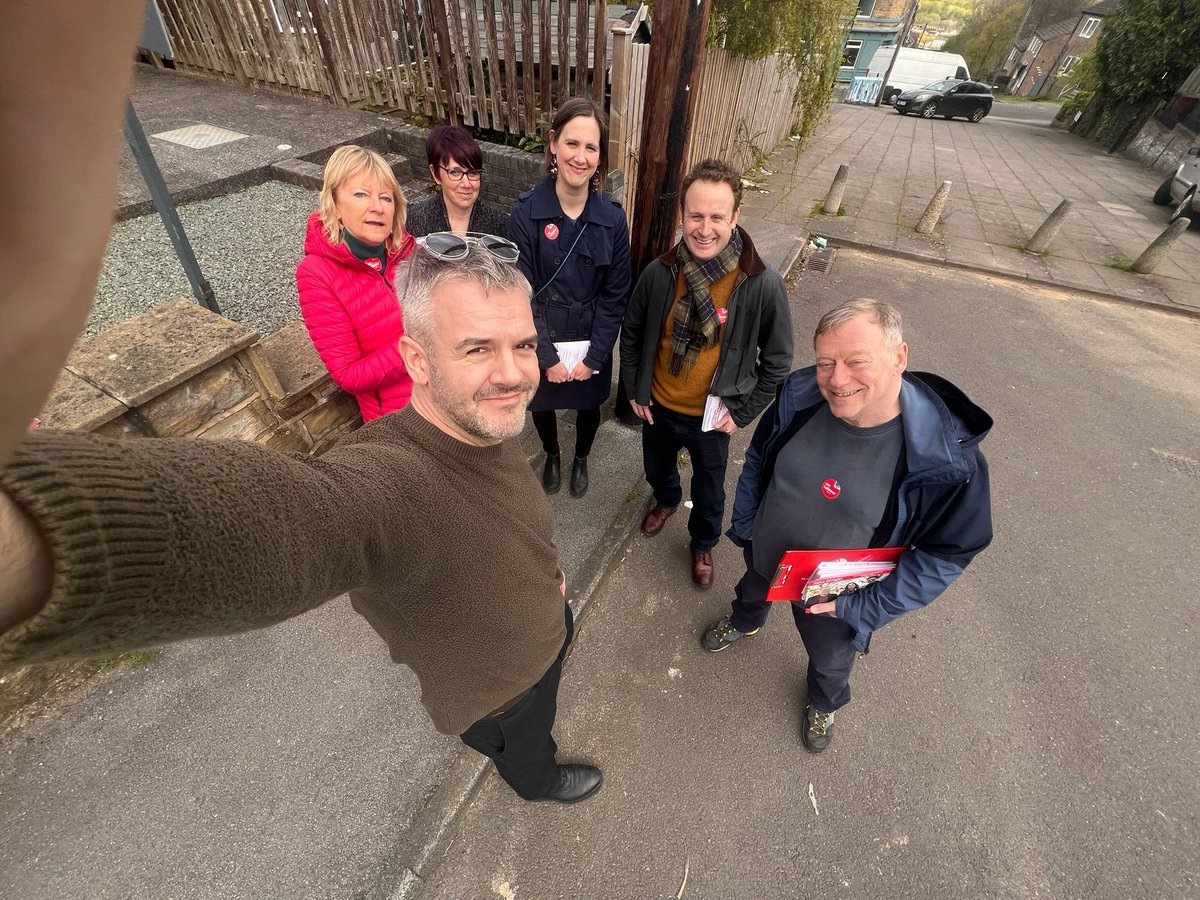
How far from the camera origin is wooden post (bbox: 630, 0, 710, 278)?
2631 millimetres

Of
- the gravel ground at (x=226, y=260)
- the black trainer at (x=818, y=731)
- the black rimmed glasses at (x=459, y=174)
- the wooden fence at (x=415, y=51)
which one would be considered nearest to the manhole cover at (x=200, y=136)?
the gravel ground at (x=226, y=260)

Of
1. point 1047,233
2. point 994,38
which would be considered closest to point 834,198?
point 1047,233

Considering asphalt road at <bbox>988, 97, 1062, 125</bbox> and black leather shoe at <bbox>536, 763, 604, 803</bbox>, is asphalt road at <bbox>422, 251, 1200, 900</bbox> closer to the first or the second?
black leather shoe at <bbox>536, 763, 604, 803</bbox>

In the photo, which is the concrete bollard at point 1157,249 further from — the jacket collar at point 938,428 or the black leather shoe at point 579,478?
the black leather shoe at point 579,478

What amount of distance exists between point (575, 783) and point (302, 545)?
197 cm

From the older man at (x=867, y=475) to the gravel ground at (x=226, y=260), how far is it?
3.48 metres

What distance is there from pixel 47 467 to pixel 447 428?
0.73 meters

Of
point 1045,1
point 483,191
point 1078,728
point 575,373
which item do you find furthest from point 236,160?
point 1045,1

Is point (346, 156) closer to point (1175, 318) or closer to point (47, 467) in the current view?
point (47, 467)

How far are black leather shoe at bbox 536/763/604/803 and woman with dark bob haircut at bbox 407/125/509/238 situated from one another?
2.74 metres

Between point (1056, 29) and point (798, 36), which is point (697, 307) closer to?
point (798, 36)

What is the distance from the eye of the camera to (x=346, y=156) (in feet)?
7.64

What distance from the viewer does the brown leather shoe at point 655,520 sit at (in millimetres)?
3449

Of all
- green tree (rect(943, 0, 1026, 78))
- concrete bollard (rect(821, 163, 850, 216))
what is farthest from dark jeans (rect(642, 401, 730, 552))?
green tree (rect(943, 0, 1026, 78))
